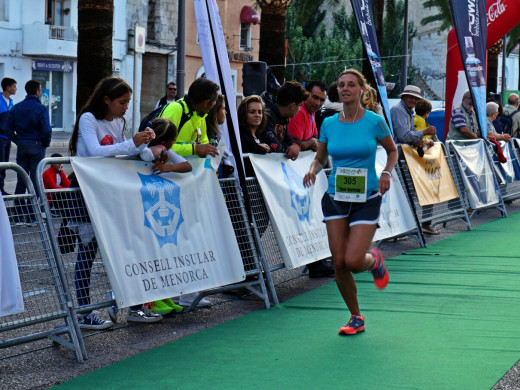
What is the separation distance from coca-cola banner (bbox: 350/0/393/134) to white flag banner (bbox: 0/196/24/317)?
7.10m

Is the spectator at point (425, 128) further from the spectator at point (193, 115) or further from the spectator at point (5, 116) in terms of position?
the spectator at point (5, 116)

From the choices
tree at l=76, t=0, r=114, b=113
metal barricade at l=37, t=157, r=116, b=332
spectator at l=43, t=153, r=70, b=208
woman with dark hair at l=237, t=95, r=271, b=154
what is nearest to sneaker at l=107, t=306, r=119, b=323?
metal barricade at l=37, t=157, r=116, b=332

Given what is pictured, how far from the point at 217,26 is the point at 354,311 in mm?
2805

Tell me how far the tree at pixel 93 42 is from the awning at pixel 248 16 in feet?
116

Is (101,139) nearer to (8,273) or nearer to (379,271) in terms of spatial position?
(8,273)

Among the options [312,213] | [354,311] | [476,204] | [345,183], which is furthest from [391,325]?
[476,204]

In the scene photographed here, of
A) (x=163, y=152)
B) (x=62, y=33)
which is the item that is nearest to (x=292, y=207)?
(x=163, y=152)

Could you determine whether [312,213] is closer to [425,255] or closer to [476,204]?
[425,255]

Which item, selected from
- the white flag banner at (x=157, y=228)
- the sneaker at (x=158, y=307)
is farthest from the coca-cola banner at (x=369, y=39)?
the sneaker at (x=158, y=307)

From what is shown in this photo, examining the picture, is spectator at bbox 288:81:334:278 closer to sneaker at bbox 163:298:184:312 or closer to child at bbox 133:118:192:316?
sneaker at bbox 163:298:184:312

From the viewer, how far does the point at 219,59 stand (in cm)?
823

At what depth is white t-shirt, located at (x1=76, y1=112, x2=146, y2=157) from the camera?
6746mm

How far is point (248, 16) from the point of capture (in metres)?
47.6

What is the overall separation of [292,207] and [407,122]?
165 inches
